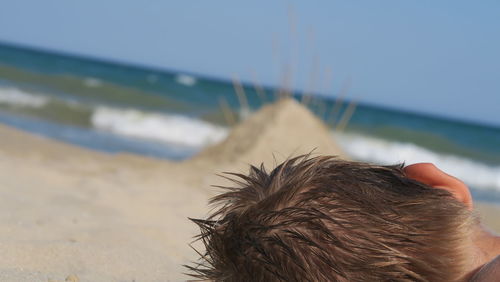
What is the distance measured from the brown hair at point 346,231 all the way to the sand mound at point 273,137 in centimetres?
413

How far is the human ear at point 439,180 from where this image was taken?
46.0 inches

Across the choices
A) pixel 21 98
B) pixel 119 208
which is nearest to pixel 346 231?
pixel 119 208

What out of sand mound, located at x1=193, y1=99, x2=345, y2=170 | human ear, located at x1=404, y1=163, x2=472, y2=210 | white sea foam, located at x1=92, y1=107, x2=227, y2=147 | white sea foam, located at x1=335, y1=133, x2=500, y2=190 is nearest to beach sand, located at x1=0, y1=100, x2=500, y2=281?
sand mound, located at x1=193, y1=99, x2=345, y2=170

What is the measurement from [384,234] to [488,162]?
14388 mm

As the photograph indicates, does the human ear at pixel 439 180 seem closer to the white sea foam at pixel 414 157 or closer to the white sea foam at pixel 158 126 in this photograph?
the white sea foam at pixel 158 126

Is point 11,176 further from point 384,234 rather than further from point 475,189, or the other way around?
point 475,189

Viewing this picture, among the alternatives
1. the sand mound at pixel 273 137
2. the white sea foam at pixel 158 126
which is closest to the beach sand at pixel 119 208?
the sand mound at pixel 273 137

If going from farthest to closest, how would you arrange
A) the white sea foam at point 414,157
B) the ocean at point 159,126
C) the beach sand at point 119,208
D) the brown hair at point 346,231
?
the white sea foam at point 414,157 → the ocean at point 159,126 → the beach sand at point 119,208 → the brown hair at point 346,231

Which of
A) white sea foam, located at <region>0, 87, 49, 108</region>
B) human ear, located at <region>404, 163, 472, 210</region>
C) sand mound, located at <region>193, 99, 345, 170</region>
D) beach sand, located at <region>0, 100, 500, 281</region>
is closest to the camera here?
human ear, located at <region>404, 163, 472, 210</region>

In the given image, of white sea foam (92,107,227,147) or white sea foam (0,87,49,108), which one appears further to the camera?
white sea foam (0,87,49,108)

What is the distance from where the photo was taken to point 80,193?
127 inches

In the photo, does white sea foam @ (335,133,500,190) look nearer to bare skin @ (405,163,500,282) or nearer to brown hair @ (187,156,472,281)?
bare skin @ (405,163,500,282)

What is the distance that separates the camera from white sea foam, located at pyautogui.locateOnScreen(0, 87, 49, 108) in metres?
13.3

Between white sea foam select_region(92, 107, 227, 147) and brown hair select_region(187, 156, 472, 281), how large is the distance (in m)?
10.8
